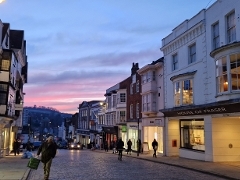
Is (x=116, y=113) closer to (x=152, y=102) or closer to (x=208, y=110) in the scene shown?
(x=152, y=102)

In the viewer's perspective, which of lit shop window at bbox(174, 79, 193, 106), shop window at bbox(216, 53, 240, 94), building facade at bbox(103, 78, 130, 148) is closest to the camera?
shop window at bbox(216, 53, 240, 94)

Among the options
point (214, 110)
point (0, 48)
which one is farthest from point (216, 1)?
point (0, 48)

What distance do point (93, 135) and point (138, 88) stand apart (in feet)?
109

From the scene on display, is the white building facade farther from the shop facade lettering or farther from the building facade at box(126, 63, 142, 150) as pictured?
the building facade at box(126, 63, 142, 150)

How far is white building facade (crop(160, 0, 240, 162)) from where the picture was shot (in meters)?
19.3

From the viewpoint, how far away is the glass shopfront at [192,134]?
23.8 meters

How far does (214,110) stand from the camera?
21.1m

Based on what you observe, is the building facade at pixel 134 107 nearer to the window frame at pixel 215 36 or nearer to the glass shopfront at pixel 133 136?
the glass shopfront at pixel 133 136

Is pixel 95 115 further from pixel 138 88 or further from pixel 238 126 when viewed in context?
pixel 238 126

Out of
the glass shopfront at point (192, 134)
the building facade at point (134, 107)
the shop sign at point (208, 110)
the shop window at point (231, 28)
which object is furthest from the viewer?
the building facade at point (134, 107)

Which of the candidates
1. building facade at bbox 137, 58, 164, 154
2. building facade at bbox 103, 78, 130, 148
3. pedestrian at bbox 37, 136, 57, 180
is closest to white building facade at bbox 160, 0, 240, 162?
building facade at bbox 137, 58, 164, 154

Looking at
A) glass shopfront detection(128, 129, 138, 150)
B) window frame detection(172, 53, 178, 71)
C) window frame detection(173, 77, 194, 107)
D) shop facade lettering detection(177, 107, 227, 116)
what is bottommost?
glass shopfront detection(128, 129, 138, 150)

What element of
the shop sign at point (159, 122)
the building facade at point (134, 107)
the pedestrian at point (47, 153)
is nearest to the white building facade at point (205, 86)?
the shop sign at point (159, 122)

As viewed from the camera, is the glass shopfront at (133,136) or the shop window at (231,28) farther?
the glass shopfront at (133,136)
